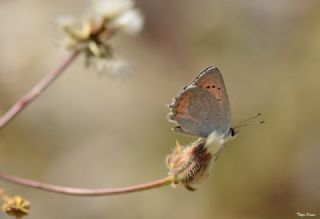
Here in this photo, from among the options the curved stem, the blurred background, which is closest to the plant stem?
the curved stem

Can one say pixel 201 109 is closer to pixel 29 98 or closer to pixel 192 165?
pixel 192 165

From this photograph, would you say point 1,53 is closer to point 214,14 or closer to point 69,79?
point 69,79

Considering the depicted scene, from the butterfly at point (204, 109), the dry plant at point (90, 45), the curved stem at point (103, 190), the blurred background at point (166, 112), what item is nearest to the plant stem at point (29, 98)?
the dry plant at point (90, 45)

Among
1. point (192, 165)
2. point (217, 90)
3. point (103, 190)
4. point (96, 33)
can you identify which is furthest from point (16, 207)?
point (96, 33)

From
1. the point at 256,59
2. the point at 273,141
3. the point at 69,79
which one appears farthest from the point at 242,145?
the point at 69,79

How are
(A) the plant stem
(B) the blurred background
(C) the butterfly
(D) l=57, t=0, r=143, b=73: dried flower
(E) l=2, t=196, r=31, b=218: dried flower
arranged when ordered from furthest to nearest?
(B) the blurred background, (D) l=57, t=0, r=143, b=73: dried flower, (A) the plant stem, (E) l=2, t=196, r=31, b=218: dried flower, (C) the butterfly

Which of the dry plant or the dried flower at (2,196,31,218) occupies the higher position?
the dry plant

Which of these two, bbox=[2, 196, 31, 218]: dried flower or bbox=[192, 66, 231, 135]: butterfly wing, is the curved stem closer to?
bbox=[2, 196, 31, 218]: dried flower
